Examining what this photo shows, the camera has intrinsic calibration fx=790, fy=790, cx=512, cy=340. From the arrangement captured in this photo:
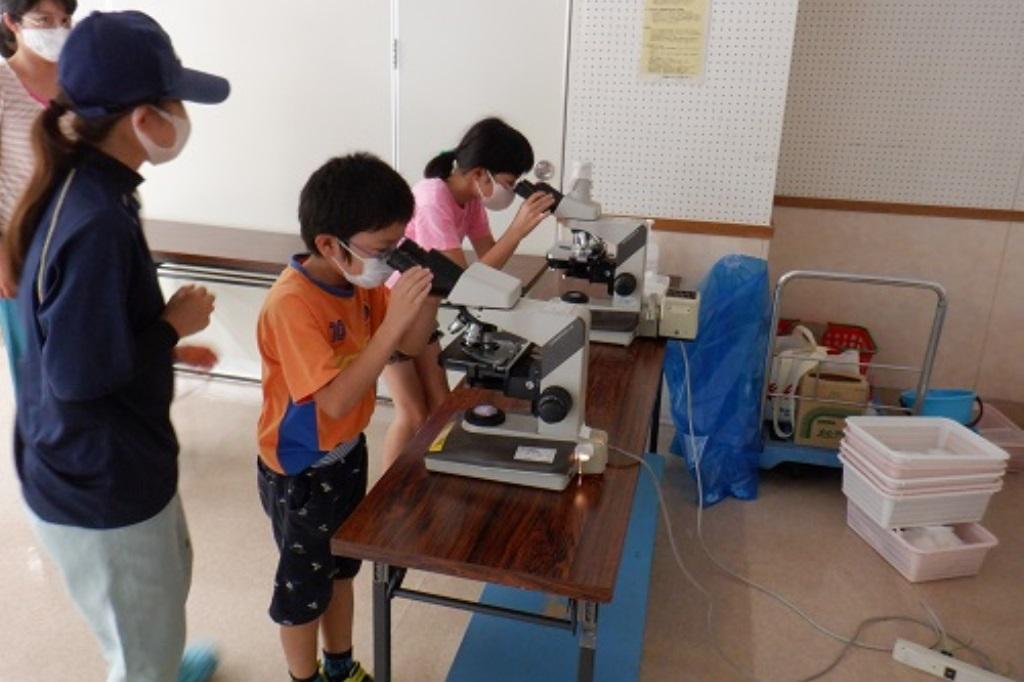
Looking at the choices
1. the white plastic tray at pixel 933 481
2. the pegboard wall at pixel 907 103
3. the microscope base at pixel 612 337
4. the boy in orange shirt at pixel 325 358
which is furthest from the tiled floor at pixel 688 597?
the pegboard wall at pixel 907 103

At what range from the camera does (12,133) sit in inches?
85.3

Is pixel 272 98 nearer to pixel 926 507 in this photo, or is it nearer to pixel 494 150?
pixel 494 150

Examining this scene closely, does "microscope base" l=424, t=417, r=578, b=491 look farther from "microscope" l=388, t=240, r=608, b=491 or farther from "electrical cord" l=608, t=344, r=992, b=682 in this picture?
"electrical cord" l=608, t=344, r=992, b=682

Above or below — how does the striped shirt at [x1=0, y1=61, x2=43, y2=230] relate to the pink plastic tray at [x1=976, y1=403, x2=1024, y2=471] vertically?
above

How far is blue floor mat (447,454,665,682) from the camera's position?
174 cm

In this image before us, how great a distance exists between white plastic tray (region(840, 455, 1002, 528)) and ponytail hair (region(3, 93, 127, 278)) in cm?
234

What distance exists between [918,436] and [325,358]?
7.12 feet

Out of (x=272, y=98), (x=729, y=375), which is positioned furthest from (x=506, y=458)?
(x=272, y=98)

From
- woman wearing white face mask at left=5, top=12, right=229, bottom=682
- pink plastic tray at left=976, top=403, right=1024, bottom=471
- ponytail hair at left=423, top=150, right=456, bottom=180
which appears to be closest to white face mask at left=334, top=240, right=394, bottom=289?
woman wearing white face mask at left=5, top=12, right=229, bottom=682

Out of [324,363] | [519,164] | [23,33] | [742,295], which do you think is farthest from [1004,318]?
[23,33]

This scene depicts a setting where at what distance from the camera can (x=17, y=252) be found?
1197 mm

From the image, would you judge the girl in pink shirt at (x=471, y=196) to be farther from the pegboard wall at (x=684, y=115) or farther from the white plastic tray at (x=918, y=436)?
the white plastic tray at (x=918, y=436)

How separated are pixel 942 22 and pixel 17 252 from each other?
3.42 meters

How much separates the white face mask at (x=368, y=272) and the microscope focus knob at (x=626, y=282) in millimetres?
1010
